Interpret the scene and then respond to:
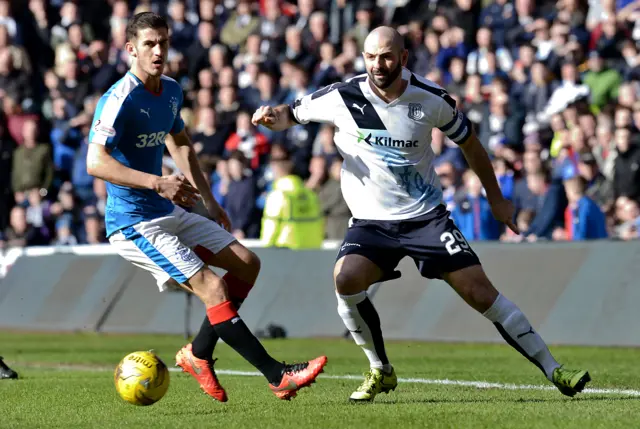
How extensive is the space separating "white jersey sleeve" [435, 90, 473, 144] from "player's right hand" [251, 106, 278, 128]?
1.14 meters

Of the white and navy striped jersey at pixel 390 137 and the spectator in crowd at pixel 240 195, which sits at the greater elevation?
the white and navy striped jersey at pixel 390 137

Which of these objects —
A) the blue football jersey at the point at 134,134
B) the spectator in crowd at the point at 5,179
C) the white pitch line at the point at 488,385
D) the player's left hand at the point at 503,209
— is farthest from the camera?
the spectator in crowd at the point at 5,179

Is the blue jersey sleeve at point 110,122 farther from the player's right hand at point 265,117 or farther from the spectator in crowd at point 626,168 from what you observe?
the spectator in crowd at point 626,168

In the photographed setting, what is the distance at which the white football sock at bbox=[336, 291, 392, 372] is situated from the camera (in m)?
9.27

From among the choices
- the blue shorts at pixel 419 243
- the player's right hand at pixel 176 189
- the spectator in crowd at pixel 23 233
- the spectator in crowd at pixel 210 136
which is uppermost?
the player's right hand at pixel 176 189

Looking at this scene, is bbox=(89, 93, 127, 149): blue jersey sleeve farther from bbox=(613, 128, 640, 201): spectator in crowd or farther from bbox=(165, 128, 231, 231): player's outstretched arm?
bbox=(613, 128, 640, 201): spectator in crowd

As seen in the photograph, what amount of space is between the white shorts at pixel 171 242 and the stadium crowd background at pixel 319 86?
6787mm

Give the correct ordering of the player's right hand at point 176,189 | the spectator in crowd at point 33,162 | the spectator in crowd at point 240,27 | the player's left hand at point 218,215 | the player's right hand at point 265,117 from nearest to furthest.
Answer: the player's right hand at point 176,189
the player's right hand at point 265,117
the player's left hand at point 218,215
the spectator in crowd at point 33,162
the spectator in crowd at point 240,27

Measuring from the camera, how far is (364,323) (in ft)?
30.7

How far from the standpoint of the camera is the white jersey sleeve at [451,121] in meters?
9.04

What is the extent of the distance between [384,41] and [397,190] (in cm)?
107

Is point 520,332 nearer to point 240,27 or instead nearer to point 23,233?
point 23,233

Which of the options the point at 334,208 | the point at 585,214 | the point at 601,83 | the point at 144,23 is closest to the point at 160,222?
the point at 144,23

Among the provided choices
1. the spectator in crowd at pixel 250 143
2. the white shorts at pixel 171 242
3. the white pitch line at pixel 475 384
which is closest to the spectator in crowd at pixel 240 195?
the spectator in crowd at pixel 250 143
